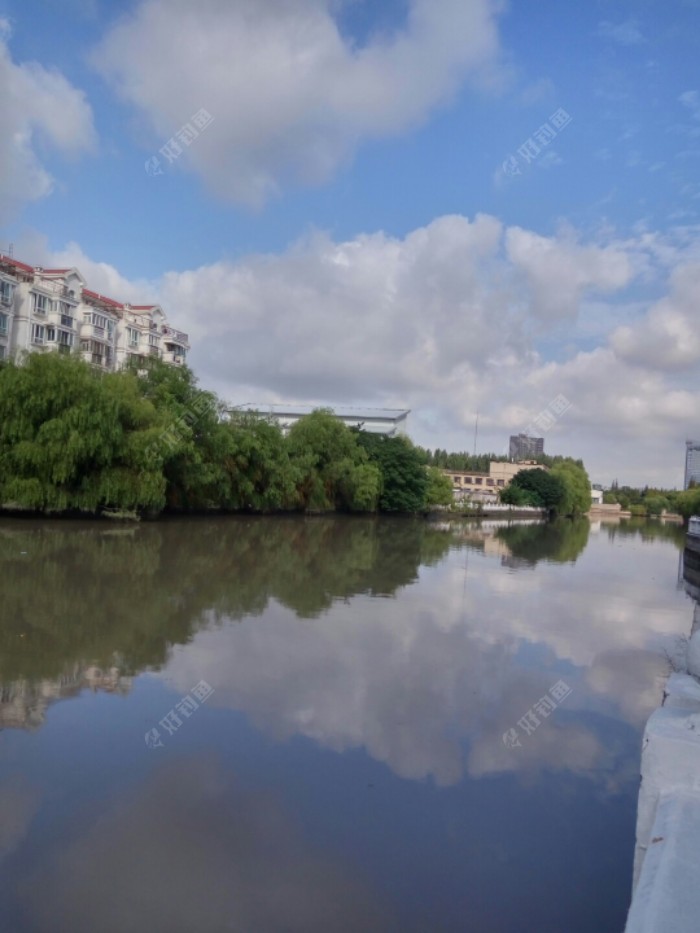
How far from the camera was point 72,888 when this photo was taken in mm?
3455

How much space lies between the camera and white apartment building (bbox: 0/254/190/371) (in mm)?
36594

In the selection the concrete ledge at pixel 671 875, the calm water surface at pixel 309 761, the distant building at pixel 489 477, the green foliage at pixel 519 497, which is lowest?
the calm water surface at pixel 309 761

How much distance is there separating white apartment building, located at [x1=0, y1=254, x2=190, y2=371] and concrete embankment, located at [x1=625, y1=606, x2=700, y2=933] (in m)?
27.3

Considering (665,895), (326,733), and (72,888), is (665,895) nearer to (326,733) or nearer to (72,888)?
(72,888)

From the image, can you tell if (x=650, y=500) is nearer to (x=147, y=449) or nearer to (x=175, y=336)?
(x=175, y=336)

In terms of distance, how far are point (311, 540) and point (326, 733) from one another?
17923mm

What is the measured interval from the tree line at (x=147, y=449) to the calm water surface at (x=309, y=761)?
31.9ft

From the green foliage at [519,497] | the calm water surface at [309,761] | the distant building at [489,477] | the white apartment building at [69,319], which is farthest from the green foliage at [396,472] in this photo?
the distant building at [489,477]

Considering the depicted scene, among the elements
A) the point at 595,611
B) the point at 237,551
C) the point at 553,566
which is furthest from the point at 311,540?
the point at 595,611

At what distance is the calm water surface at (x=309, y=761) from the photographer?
3576mm

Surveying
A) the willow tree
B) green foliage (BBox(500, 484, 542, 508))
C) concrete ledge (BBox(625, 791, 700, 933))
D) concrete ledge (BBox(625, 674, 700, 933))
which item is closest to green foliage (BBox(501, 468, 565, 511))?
green foliage (BBox(500, 484, 542, 508))

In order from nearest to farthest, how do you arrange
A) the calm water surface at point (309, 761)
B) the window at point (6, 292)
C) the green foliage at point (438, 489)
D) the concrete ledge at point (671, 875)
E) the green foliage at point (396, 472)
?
the concrete ledge at point (671, 875), the calm water surface at point (309, 761), the window at point (6, 292), the green foliage at point (396, 472), the green foliage at point (438, 489)

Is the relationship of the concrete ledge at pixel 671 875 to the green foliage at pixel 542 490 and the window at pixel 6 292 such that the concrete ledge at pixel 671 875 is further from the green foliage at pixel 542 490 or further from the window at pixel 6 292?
the green foliage at pixel 542 490

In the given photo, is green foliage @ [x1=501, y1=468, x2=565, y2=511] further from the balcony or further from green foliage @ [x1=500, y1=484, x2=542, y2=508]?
the balcony
